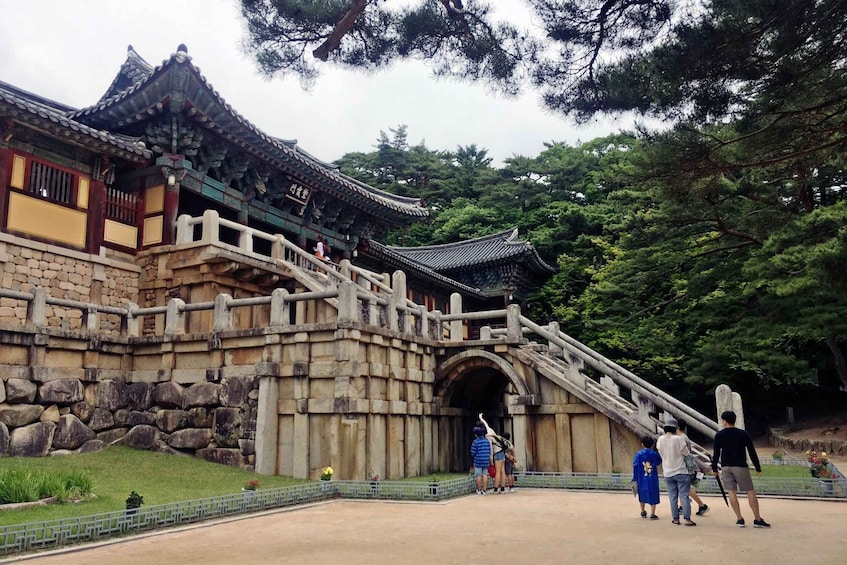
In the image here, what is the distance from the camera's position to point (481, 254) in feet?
117

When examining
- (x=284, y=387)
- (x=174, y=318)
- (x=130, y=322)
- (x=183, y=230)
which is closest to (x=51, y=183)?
(x=183, y=230)

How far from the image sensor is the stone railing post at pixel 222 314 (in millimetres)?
15305

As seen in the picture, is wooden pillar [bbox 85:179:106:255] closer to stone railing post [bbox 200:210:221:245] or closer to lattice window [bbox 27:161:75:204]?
lattice window [bbox 27:161:75:204]

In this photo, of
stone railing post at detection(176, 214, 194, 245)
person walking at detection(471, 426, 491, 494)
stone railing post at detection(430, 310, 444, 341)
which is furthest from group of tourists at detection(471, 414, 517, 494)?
stone railing post at detection(176, 214, 194, 245)

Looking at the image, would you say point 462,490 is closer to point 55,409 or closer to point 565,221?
point 55,409

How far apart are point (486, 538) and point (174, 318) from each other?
10291mm

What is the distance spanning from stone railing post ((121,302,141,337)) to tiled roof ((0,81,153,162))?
3.73m

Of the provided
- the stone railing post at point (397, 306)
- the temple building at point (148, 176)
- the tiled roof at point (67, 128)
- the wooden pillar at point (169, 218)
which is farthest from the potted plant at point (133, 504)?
the wooden pillar at point (169, 218)

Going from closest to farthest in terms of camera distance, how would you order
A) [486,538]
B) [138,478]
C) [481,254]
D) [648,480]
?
[486,538] < [648,480] < [138,478] < [481,254]

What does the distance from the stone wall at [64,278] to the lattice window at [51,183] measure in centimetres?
123

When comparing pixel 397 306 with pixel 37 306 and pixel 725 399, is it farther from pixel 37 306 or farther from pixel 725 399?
pixel 37 306

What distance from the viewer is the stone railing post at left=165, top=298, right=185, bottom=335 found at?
1573 cm

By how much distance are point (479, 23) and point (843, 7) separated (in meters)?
4.51

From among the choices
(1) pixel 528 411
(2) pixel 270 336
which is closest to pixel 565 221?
(1) pixel 528 411
